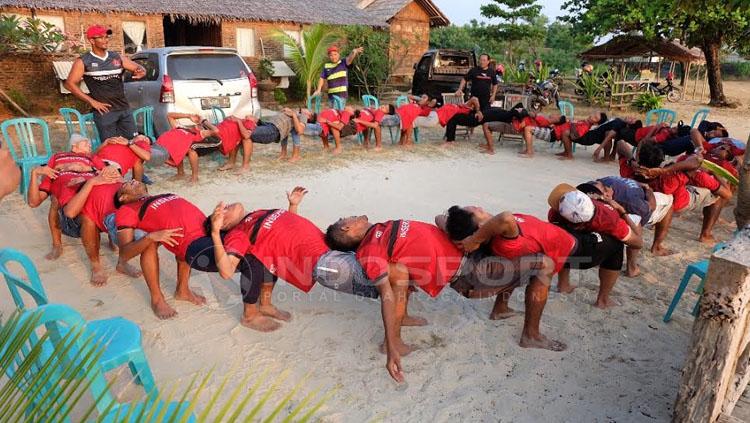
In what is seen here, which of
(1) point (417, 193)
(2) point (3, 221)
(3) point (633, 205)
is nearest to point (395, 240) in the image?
(3) point (633, 205)

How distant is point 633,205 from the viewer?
13.7 ft

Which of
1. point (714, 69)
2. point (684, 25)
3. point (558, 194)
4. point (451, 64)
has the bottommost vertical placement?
point (558, 194)

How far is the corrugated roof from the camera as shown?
1234 centimetres

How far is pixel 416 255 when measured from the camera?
304 centimetres

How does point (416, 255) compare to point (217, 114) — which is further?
point (217, 114)

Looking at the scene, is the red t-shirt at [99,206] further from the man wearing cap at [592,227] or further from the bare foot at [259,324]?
the man wearing cap at [592,227]

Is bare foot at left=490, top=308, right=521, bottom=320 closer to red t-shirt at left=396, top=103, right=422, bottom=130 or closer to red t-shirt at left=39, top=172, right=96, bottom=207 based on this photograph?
red t-shirt at left=39, top=172, right=96, bottom=207

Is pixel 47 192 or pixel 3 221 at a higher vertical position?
pixel 47 192

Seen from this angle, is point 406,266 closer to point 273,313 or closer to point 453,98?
point 273,313

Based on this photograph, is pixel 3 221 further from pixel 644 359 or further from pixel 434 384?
pixel 644 359

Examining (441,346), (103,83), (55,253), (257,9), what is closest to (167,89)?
(103,83)

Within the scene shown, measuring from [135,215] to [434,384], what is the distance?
7.40 ft

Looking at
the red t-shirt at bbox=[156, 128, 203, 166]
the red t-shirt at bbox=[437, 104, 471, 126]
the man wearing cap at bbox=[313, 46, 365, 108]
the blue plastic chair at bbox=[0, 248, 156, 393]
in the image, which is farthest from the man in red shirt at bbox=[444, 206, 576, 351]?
the man wearing cap at bbox=[313, 46, 365, 108]

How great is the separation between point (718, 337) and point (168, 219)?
3050 millimetres
